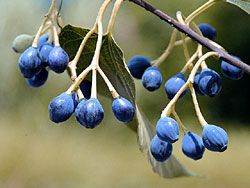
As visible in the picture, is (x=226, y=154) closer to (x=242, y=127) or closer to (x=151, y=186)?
(x=242, y=127)

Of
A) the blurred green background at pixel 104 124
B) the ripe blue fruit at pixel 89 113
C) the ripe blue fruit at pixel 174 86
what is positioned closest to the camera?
the ripe blue fruit at pixel 89 113

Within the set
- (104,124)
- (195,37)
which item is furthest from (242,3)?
(104,124)

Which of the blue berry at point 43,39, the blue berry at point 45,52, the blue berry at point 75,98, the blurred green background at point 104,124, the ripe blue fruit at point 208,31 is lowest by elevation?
the blue berry at point 75,98

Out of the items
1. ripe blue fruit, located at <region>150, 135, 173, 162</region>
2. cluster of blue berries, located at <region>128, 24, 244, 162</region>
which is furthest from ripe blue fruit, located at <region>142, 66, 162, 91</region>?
ripe blue fruit, located at <region>150, 135, 173, 162</region>

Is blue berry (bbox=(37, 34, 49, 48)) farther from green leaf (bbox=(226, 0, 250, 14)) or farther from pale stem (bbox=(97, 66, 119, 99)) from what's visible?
green leaf (bbox=(226, 0, 250, 14))

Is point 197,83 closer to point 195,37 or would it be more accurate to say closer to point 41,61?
point 195,37

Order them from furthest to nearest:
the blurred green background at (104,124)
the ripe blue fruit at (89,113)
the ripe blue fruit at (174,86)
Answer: the blurred green background at (104,124) < the ripe blue fruit at (174,86) < the ripe blue fruit at (89,113)

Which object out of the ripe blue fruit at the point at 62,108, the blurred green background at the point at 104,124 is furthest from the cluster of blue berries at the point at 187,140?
the blurred green background at the point at 104,124

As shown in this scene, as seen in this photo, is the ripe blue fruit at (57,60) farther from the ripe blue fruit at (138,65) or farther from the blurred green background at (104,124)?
the blurred green background at (104,124)
